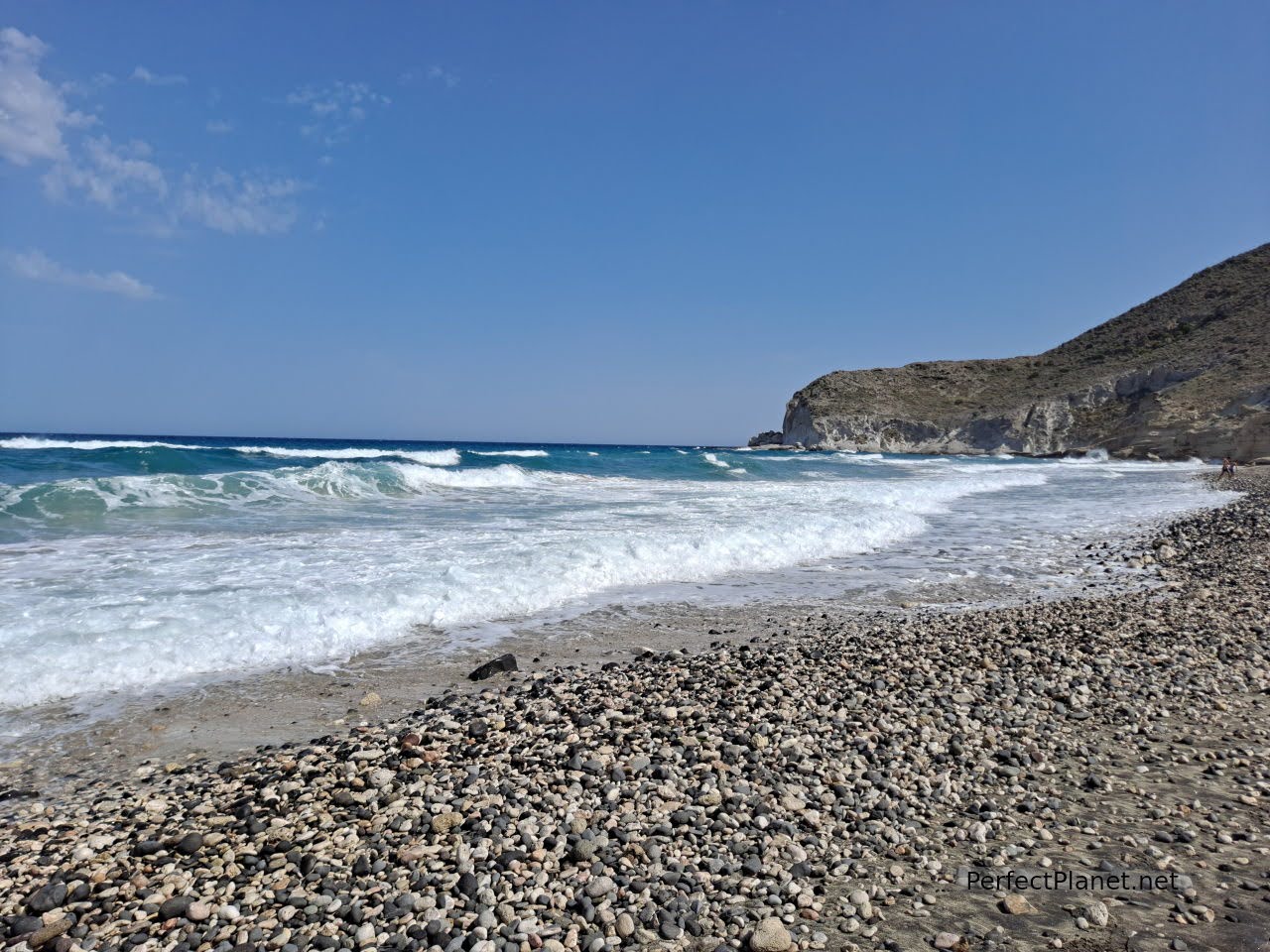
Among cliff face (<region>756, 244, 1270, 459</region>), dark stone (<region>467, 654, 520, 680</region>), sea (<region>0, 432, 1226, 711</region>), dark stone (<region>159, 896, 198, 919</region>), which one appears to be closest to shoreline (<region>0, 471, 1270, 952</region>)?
dark stone (<region>159, 896, 198, 919</region>)

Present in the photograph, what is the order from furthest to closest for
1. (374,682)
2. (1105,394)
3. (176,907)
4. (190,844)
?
1. (1105,394)
2. (374,682)
3. (190,844)
4. (176,907)

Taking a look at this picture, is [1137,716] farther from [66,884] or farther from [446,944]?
[66,884]

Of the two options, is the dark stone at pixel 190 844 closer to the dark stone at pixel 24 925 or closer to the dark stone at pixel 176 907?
the dark stone at pixel 176 907

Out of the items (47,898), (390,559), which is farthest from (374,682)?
(390,559)

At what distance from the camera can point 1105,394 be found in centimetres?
7381

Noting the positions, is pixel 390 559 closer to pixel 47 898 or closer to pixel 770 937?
pixel 47 898

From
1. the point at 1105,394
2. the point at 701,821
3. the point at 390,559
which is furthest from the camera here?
the point at 1105,394

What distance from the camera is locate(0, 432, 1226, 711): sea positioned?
5516mm

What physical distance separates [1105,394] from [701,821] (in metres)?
86.2

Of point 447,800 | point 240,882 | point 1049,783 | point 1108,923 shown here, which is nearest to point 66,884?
point 240,882

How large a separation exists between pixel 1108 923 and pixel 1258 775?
174 centimetres

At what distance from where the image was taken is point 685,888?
2.63 meters

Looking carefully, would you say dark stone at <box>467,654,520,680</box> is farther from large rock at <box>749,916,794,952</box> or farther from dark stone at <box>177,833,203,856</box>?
large rock at <box>749,916,794,952</box>

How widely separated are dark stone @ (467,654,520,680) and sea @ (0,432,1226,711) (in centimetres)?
81
